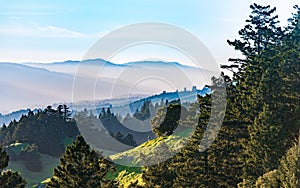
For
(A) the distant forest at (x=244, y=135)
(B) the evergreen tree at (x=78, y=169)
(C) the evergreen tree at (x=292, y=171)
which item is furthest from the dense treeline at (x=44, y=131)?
(C) the evergreen tree at (x=292, y=171)

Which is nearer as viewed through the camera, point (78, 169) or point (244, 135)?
point (78, 169)

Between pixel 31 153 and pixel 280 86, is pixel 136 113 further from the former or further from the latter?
pixel 280 86

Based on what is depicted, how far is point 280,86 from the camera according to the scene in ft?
159

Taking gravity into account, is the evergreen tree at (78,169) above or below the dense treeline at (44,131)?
below

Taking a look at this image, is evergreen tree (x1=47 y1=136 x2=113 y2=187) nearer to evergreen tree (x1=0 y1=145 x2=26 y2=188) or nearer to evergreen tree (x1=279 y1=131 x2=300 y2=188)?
evergreen tree (x1=0 y1=145 x2=26 y2=188)

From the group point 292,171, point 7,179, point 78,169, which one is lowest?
point 292,171

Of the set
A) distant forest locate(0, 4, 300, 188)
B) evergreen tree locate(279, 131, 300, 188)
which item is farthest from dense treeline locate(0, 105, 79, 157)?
evergreen tree locate(279, 131, 300, 188)

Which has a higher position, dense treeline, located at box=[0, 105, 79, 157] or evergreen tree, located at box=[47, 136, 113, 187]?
dense treeline, located at box=[0, 105, 79, 157]

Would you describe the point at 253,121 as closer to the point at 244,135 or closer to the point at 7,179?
the point at 244,135

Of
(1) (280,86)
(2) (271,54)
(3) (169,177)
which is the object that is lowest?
(3) (169,177)

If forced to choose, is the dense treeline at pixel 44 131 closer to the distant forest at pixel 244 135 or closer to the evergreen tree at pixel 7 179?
the distant forest at pixel 244 135

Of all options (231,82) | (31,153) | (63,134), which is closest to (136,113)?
(63,134)

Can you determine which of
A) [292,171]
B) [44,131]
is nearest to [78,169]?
[292,171]

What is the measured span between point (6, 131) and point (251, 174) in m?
107
